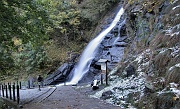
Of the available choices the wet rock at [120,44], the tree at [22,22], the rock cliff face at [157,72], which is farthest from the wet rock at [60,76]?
the tree at [22,22]

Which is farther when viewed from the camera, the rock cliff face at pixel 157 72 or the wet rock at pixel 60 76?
the wet rock at pixel 60 76

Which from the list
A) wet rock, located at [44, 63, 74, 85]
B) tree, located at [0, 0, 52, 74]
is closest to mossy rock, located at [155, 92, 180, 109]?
tree, located at [0, 0, 52, 74]

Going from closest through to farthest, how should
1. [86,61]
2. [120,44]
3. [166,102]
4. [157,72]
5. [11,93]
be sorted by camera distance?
[166,102] < [157,72] < [11,93] < [120,44] < [86,61]

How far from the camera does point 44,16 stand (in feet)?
35.4

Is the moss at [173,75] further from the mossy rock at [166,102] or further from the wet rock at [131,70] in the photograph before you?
the wet rock at [131,70]

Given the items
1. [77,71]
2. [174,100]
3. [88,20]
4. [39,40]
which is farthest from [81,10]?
[174,100]

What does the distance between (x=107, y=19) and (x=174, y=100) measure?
80.4ft

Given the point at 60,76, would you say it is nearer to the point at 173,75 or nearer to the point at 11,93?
the point at 11,93

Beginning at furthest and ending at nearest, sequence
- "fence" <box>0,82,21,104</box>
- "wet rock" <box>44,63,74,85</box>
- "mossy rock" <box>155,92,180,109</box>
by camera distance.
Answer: "wet rock" <box>44,63,74,85</box> → "fence" <box>0,82,21,104</box> → "mossy rock" <box>155,92,180,109</box>

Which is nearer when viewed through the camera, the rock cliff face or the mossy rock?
the mossy rock

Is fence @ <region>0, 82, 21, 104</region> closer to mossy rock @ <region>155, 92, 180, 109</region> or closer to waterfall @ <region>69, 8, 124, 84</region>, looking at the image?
mossy rock @ <region>155, 92, 180, 109</region>

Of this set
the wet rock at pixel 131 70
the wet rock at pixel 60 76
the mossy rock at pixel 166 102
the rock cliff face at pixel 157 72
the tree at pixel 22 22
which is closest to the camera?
the mossy rock at pixel 166 102

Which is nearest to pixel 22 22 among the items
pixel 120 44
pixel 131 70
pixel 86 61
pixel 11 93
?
pixel 131 70

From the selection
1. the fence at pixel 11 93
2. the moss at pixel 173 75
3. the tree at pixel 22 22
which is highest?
the tree at pixel 22 22
